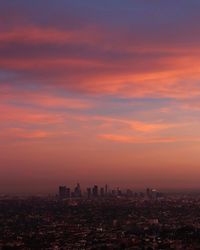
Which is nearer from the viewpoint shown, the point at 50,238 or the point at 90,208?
the point at 50,238

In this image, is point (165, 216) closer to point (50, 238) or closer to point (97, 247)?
point (50, 238)

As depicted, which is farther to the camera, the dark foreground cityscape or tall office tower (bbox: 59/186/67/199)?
tall office tower (bbox: 59/186/67/199)

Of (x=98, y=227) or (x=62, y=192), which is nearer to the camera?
(x=98, y=227)

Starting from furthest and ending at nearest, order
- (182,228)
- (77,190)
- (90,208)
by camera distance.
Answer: (77,190) < (90,208) < (182,228)

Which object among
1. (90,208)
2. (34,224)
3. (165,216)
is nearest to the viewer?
(34,224)

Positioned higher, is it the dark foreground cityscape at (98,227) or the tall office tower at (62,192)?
the tall office tower at (62,192)

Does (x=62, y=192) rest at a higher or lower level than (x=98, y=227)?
higher

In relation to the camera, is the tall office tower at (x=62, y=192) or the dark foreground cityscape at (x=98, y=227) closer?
the dark foreground cityscape at (x=98, y=227)

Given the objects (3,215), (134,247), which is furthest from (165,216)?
(134,247)
